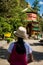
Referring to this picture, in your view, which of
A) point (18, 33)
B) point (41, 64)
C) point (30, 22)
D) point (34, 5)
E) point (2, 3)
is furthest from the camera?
point (34, 5)

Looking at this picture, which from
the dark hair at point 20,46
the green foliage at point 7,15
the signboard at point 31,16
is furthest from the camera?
the signboard at point 31,16

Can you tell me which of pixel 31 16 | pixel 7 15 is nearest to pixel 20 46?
pixel 7 15

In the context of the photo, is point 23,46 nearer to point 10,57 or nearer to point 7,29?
point 10,57

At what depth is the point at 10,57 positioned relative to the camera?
5.11 m

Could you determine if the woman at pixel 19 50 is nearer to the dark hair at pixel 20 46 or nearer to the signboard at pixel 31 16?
the dark hair at pixel 20 46

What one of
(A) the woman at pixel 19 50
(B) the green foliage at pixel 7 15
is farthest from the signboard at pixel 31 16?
(A) the woman at pixel 19 50

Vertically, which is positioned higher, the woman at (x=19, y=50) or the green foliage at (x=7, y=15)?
the green foliage at (x=7, y=15)

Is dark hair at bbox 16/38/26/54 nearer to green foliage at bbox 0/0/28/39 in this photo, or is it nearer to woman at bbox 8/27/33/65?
woman at bbox 8/27/33/65

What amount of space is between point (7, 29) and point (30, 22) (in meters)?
22.7

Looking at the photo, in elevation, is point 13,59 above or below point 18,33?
below

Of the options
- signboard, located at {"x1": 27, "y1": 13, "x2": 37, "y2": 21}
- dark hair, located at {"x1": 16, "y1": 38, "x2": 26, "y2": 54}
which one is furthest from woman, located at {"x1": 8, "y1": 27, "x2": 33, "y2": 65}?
signboard, located at {"x1": 27, "y1": 13, "x2": 37, "y2": 21}

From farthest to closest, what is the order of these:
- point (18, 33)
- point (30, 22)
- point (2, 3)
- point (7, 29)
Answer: point (30, 22)
point (7, 29)
point (2, 3)
point (18, 33)

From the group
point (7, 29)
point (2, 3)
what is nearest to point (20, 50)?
point (2, 3)

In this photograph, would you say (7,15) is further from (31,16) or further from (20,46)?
(20,46)
